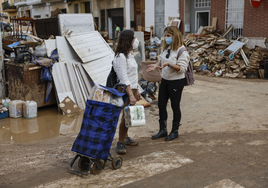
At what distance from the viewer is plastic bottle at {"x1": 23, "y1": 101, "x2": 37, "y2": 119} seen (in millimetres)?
6695

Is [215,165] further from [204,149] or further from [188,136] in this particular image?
[188,136]

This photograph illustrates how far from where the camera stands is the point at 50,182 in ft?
11.5

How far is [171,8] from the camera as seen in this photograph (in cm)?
1761

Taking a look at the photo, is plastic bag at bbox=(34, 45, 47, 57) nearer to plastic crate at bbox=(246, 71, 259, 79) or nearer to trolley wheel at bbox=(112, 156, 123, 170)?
trolley wheel at bbox=(112, 156, 123, 170)

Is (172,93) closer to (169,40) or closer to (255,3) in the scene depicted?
(169,40)

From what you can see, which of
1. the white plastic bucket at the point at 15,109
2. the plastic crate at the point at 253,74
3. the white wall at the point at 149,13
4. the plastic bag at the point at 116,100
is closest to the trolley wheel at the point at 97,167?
the plastic bag at the point at 116,100

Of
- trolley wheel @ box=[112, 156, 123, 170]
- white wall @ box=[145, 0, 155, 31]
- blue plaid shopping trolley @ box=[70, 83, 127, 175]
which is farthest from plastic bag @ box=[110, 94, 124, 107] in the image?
white wall @ box=[145, 0, 155, 31]

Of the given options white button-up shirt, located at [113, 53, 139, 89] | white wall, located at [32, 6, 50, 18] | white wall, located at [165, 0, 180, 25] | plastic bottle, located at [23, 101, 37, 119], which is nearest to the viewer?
white button-up shirt, located at [113, 53, 139, 89]

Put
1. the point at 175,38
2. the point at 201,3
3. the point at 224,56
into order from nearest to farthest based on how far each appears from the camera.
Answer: the point at 175,38, the point at 224,56, the point at 201,3

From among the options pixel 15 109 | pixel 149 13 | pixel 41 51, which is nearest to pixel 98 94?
pixel 15 109

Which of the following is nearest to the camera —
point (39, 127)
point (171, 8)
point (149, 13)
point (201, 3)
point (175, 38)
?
point (175, 38)

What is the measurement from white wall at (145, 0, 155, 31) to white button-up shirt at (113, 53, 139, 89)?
15599mm

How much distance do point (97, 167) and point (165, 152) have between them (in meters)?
1.17

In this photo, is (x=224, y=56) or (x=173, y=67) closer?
(x=173, y=67)
